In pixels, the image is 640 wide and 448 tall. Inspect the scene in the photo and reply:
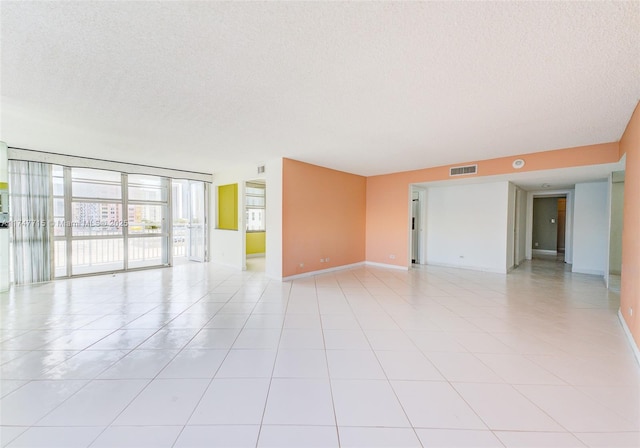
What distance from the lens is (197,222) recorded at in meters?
8.05

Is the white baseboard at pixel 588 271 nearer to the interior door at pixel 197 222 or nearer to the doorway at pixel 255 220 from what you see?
the doorway at pixel 255 220

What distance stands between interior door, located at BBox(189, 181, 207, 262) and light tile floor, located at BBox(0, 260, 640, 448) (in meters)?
3.74

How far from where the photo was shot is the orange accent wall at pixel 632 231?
2.65 meters

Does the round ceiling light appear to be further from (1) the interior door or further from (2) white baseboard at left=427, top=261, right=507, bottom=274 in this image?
(1) the interior door

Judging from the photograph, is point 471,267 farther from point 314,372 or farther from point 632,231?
point 314,372

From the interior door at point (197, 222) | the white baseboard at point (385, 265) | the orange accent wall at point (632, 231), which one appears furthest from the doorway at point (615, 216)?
the interior door at point (197, 222)

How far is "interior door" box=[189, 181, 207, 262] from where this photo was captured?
7875 millimetres

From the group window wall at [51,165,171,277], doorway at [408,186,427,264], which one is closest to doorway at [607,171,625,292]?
doorway at [408,186,427,264]

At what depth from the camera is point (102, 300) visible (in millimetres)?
4137

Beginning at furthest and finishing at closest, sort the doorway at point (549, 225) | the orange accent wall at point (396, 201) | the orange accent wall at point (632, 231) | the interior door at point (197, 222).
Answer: the doorway at point (549, 225), the interior door at point (197, 222), the orange accent wall at point (396, 201), the orange accent wall at point (632, 231)

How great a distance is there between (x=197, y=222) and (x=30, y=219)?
3.53 m

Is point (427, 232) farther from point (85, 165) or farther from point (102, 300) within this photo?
point (85, 165)

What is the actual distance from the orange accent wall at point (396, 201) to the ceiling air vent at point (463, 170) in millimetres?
79

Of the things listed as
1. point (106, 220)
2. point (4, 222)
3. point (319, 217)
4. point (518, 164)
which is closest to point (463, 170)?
point (518, 164)
